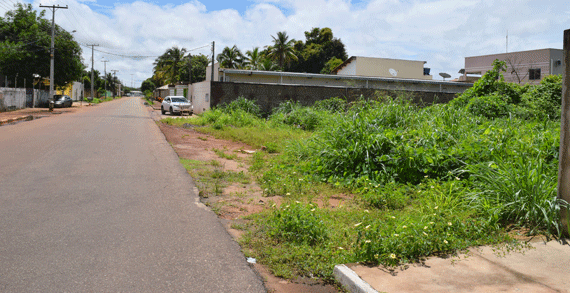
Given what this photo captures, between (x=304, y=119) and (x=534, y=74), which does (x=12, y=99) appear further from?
(x=534, y=74)

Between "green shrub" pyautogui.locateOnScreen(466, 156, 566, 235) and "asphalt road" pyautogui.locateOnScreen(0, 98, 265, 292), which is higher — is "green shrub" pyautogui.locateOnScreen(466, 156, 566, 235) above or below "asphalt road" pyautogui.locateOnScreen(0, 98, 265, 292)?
above

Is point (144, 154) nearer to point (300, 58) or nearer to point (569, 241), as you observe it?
point (569, 241)

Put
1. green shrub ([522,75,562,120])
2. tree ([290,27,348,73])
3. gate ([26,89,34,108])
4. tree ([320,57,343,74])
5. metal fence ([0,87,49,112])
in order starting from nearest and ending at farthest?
green shrub ([522,75,562,120])
metal fence ([0,87,49,112])
gate ([26,89,34,108])
tree ([320,57,343,74])
tree ([290,27,348,73])

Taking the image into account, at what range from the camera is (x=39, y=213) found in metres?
5.93

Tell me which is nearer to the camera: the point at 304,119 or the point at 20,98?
the point at 304,119

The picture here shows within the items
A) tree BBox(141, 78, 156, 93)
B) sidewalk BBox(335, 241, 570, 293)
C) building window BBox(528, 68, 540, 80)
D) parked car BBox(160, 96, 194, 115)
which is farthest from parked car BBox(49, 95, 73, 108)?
tree BBox(141, 78, 156, 93)

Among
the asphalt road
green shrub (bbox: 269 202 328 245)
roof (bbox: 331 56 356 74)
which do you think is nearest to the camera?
the asphalt road

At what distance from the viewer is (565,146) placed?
16.7 feet

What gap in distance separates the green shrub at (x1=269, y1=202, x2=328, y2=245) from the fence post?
8.96 ft

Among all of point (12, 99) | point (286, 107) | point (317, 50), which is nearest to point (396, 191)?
point (286, 107)

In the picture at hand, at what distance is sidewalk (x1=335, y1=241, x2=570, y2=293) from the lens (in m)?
3.81

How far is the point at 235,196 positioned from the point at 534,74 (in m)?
50.0

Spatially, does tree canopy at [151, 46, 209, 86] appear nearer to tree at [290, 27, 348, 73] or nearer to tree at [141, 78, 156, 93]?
tree at [290, 27, 348, 73]

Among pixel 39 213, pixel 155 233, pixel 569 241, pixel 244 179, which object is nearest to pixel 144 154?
pixel 244 179
